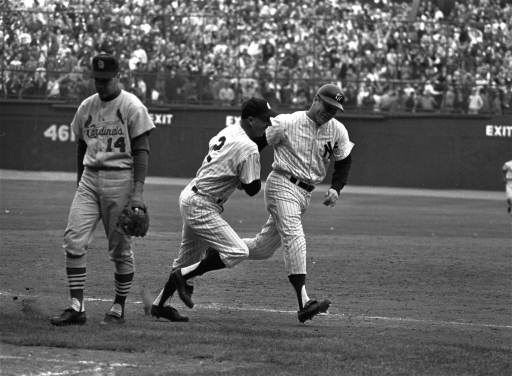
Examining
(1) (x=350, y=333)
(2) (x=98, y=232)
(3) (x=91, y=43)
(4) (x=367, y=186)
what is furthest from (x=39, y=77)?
(1) (x=350, y=333)

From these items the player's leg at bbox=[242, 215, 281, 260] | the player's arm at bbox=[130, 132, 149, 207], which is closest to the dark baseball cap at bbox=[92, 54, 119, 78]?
the player's arm at bbox=[130, 132, 149, 207]

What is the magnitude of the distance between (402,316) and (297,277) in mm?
1087

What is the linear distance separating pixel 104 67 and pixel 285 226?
2.09 metres

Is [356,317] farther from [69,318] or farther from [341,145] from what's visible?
[69,318]

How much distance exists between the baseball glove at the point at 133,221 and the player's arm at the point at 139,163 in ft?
0.34

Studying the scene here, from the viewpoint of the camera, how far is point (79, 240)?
790 cm

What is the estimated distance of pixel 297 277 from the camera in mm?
8742

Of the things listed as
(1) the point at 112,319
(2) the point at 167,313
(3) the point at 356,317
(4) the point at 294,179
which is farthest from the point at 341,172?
(1) the point at 112,319

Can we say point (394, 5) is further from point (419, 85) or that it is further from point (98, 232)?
point (98, 232)

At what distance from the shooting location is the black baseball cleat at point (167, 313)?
839 cm

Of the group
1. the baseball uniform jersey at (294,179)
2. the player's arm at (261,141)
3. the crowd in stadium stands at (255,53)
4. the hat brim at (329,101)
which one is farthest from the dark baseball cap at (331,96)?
the crowd in stadium stands at (255,53)

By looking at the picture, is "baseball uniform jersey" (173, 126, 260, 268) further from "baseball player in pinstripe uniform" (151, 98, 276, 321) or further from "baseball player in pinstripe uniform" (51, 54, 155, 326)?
"baseball player in pinstripe uniform" (51, 54, 155, 326)

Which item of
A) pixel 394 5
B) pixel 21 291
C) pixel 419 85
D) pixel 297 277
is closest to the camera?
pixel 297 277

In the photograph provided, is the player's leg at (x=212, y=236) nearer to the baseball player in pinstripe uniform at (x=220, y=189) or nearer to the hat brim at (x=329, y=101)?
the baseball player in pinstripe uniform at (x=220, y=189)
